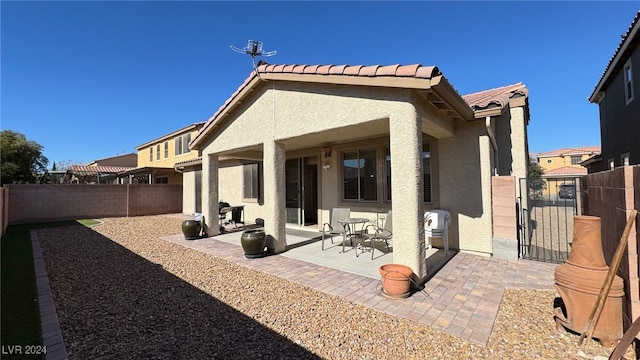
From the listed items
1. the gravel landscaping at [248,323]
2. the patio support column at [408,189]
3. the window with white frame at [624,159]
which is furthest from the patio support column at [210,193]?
the window with white frame at [624,159]

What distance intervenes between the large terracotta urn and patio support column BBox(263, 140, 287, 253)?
20.8ft

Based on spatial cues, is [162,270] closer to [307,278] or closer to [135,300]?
[135,300]

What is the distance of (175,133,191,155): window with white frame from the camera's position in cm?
2405

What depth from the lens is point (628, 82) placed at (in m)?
12.3

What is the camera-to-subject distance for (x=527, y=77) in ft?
38.0

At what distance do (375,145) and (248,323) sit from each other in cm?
681

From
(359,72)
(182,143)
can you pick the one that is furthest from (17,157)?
(359,72)

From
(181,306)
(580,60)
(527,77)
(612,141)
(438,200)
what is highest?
(580,60)

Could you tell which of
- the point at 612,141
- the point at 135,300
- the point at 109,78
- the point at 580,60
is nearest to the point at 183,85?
the point at 109,78

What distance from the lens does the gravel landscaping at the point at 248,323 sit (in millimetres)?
3346

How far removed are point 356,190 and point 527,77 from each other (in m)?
9.47

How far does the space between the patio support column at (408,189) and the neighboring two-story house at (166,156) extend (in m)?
19.7

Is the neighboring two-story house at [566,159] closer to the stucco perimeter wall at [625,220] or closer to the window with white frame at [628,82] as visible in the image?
the window with white frame at [628,82]

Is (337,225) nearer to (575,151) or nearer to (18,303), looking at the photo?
(18,303)
